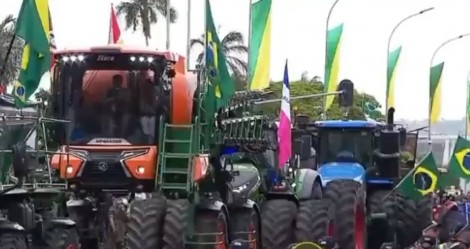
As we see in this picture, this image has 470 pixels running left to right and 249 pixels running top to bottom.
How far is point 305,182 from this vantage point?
18.5 metres

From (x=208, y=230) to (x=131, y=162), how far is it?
4.62 feet

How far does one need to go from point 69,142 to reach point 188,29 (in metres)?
12.8

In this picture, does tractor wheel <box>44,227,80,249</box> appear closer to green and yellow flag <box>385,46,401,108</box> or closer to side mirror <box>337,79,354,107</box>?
side mirror <box>337,79,354,107</box>

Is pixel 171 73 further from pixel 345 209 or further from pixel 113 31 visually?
pixel 113 31

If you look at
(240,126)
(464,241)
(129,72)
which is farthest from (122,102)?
(464,241)

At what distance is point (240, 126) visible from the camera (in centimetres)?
1711

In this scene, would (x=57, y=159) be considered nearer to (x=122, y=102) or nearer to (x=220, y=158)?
(x=122, y=102)

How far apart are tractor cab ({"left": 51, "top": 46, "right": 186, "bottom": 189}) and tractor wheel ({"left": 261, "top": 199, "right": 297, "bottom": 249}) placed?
274 centimetres

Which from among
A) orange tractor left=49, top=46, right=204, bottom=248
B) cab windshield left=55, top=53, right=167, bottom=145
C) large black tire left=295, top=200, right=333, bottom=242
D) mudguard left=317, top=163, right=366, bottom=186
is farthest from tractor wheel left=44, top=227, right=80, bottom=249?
mudguard left=317, top=163, right=366, bottom=186

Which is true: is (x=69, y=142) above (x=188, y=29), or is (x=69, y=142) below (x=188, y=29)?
below

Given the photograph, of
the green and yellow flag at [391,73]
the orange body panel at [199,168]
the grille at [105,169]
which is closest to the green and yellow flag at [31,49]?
the grille at [105,169]

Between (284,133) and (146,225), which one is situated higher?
(284,133)

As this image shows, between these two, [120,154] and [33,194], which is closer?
[33,194]

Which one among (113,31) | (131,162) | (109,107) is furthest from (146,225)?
(113,31)
